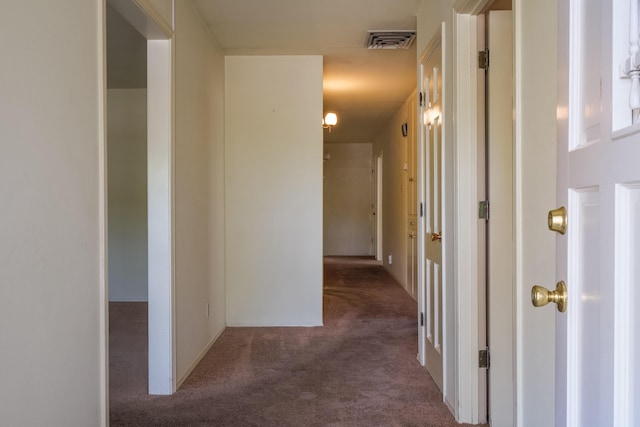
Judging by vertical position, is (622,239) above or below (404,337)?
above

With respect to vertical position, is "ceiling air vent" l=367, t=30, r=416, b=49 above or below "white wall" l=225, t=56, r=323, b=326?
above

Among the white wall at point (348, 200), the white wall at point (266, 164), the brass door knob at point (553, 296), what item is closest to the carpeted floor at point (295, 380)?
the white wall at point (266, 164)

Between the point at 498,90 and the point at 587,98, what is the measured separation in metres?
1.61

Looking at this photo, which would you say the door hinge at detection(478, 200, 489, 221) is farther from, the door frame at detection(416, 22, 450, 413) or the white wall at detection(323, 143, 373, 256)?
the white wall at detection(323, 143, 373, 256)

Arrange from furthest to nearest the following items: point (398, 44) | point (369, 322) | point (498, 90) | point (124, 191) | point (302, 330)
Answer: point (124, 191)
point (369, 322)
point (302, 330)
point (398, 44)
point (498, 90)

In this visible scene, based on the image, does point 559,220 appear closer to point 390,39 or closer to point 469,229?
point 469,229

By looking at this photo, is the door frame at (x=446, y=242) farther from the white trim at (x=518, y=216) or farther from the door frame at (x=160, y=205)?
the door frame at (x=160, y=205)

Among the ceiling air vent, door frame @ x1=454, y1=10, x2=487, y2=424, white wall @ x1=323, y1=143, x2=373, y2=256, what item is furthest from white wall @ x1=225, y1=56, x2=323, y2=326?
white wall @ x1=323, y1=143, x2=373, y2=256

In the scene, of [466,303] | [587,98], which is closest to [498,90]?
[466,303]

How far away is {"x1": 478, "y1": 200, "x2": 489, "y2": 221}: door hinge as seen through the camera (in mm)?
2389

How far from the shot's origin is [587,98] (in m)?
0.86

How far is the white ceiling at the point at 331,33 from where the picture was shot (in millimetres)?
3266

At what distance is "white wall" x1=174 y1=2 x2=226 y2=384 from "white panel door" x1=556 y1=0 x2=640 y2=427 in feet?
7.64

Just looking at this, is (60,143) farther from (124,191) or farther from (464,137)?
(124,191)
